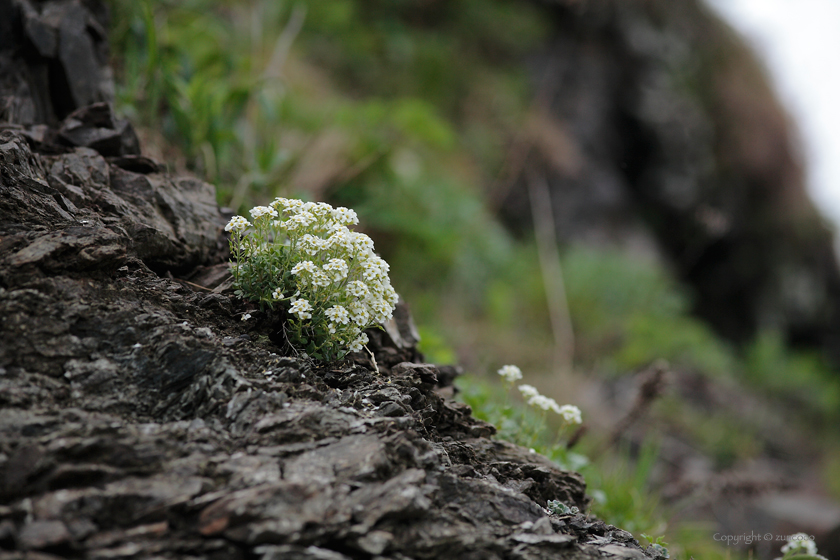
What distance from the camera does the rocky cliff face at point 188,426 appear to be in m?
1.38

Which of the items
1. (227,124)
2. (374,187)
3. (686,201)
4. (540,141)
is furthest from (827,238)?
(227,124)

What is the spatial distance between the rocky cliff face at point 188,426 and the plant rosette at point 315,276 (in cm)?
11

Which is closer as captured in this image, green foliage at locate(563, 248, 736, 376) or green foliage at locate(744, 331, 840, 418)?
green foliage at locate(563, 248, 736, 376)

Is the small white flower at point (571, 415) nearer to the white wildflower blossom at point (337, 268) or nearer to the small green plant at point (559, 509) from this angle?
the small green plant at point (559, 509)

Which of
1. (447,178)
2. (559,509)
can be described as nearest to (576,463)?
(559,509)

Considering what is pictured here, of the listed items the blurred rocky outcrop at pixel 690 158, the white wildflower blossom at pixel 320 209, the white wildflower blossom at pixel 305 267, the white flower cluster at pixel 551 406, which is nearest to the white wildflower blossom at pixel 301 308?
the white wildflower blossom at pixel 305 267

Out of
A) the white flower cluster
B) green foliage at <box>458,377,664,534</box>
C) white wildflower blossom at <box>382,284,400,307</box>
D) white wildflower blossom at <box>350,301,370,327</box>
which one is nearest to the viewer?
white wildflower blossom at <box>350,301,370,327</box>

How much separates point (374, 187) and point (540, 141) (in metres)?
4.12

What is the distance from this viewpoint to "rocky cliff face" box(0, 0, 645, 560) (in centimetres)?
138

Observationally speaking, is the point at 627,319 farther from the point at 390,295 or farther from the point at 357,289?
the point at 357,289

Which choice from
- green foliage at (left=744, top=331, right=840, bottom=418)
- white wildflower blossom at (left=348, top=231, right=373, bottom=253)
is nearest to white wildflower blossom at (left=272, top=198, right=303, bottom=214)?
white wildflower blossom at (left=348, top=231, right=373, bottom=253)

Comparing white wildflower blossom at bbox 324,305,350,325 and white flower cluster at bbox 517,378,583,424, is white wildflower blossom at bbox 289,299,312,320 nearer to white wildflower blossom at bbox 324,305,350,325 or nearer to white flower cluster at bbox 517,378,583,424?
white wildflower blossom at bbox 324,305,350,325

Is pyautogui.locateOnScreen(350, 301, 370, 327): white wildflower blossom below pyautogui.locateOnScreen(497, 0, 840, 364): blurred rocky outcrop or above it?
below

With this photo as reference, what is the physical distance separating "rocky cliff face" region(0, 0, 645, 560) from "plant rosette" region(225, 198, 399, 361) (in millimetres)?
114
